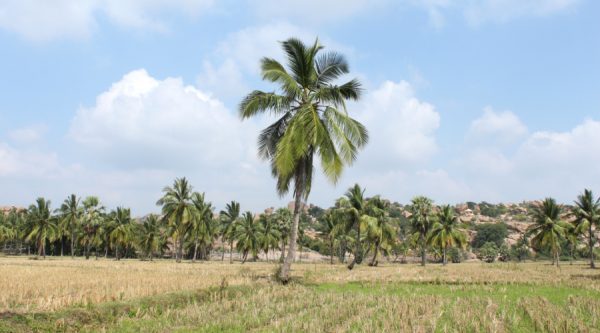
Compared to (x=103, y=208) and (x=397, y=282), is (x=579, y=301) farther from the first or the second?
(x=103, y=208)

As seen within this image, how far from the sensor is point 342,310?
12234 mm

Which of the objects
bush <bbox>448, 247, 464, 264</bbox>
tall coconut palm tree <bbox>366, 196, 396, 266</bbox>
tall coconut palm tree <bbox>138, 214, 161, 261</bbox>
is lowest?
bush <bbox>448, 247, 464, 264</bbox>

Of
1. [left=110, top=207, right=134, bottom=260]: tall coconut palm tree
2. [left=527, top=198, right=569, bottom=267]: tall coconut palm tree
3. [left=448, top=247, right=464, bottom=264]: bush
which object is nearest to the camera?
[left=527, top=198, right=569, bottom=267]: tall coconut palm tree

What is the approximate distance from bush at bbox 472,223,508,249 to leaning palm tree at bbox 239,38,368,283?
340 ft

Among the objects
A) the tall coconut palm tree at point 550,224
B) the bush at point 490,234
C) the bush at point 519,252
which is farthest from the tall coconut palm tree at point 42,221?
the bush at point 490,234

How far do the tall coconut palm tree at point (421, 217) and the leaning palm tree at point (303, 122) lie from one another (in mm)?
39197

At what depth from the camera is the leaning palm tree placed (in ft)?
66.8

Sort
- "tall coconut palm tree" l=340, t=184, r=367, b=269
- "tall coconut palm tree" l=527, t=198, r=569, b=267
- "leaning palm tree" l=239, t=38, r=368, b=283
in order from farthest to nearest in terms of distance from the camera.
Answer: "tall coconut palm tree" l=527, t=198, r=569, b=267 < "tall coconut palm tree" l=340, t=184, r=367, b=269 < "leaning palm tree" l=239, t=38, r=368, b=283

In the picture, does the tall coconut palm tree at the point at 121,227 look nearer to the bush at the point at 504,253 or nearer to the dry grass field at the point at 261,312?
the dry grass field at the point at 261,312

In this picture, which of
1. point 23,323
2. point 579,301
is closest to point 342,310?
point 23,323

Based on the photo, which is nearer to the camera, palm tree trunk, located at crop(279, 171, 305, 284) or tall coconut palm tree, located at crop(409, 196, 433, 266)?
palm tree trunk, located at crop(279, 171, 305, 284)

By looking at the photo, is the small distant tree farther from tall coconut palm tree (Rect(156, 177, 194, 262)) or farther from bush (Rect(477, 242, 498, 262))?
tall coconut palm tree (Rect(156, 177, 194, 262))

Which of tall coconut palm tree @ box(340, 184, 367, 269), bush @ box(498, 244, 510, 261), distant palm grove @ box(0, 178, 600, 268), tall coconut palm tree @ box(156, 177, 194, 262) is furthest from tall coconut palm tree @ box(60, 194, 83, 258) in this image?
bush @ box(498, 244, 510, 261)

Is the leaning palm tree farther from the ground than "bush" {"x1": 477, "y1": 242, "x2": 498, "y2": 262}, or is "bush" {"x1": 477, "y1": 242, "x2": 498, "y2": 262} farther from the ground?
the leaning palm tree
